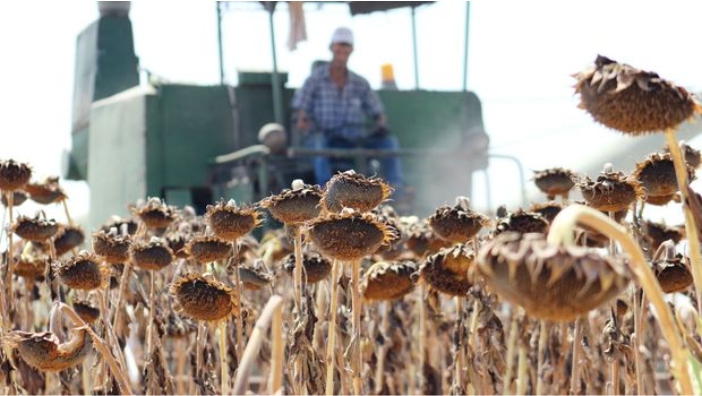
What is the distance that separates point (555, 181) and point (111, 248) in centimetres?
144

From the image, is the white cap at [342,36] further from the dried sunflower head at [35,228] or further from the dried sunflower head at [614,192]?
the dried sunflower head at [614,192]

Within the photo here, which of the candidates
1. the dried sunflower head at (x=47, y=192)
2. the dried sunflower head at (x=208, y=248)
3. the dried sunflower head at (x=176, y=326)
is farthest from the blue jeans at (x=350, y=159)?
the dried sunflower head at (x=208, y=248)

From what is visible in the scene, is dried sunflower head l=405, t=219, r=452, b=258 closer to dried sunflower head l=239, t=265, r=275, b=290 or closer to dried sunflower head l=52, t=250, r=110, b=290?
dried sunflower head l=239, t=265, r=275, b=290

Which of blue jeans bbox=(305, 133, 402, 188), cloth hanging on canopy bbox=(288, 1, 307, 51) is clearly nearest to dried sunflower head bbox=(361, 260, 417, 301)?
blue jeans bbox=(305, 133, 402, 188)

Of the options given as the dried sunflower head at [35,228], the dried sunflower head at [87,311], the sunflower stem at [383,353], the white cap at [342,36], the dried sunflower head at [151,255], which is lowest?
the sunflower stem at [383,353]

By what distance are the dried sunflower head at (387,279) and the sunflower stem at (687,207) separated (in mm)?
2032

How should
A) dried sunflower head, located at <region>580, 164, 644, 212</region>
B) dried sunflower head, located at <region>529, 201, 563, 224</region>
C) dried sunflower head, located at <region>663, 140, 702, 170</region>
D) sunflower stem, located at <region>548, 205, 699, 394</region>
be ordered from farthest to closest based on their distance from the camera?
dried sunflower head, located at <region>529, 201, 563, 224</region> → dried sunflower head, located at <region>663, 140, 702, 170</region> → dried sunflower head, located at <region>580, 164, 644, 212</region> → sunflower stem, located at <region>548, 205, 699, 394</region>

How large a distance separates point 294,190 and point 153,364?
913 mm

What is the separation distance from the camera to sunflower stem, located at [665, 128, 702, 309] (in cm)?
162

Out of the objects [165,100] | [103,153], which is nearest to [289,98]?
[165,100]

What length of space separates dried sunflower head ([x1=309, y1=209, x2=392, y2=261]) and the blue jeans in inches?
236

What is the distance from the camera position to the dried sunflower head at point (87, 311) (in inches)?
152

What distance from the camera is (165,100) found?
384 inches

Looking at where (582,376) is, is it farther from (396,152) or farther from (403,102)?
(403,102)
